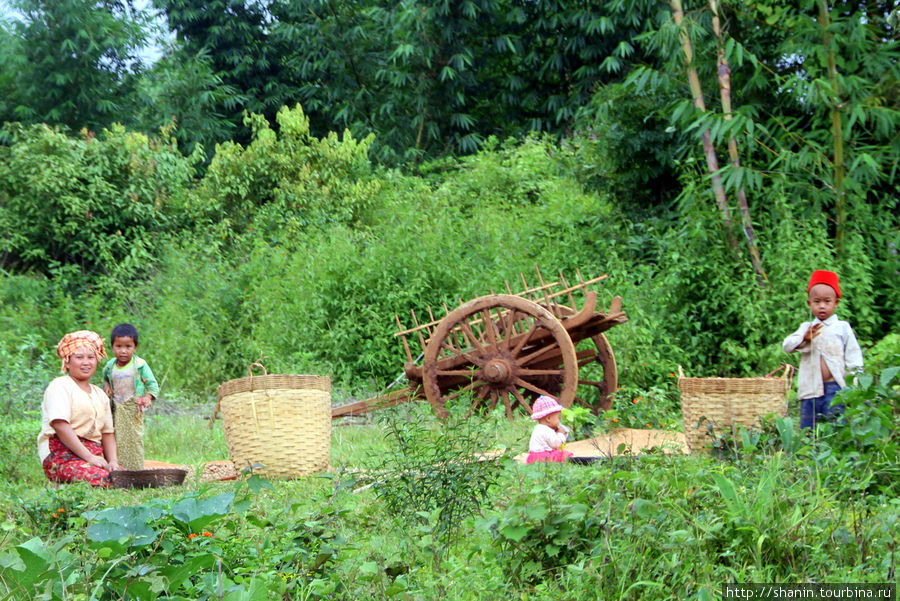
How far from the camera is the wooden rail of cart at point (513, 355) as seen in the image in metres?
8.60

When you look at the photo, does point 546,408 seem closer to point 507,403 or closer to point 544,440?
point 544,440

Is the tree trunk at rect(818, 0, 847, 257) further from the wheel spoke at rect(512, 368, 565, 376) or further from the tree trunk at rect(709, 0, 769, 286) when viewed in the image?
the wheel spoke at rect(512, 368, 565, 376)

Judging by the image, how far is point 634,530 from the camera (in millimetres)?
3271

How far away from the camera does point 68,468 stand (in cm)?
615

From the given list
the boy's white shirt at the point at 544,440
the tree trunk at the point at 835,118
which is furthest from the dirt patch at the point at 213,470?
the tree trunk at the point at 835,118

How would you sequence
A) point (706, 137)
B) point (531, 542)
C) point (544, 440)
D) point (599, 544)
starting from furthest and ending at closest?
point (706, 137), point (544, 440), point (531, 542), point (599, 544)

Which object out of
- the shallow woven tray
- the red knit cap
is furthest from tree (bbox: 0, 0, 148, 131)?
the red knit cap

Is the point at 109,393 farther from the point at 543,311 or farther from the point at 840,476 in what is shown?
the point at 840,476

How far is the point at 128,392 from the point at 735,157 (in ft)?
20.5

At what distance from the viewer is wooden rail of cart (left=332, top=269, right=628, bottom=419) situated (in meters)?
8.60

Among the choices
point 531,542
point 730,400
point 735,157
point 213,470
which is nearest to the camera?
point 531,542

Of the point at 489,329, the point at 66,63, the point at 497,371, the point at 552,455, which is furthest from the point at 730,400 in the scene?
the point at 66,63

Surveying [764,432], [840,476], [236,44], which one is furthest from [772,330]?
[236,44]

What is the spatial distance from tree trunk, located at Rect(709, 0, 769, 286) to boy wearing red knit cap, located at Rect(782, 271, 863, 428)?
351 cm
